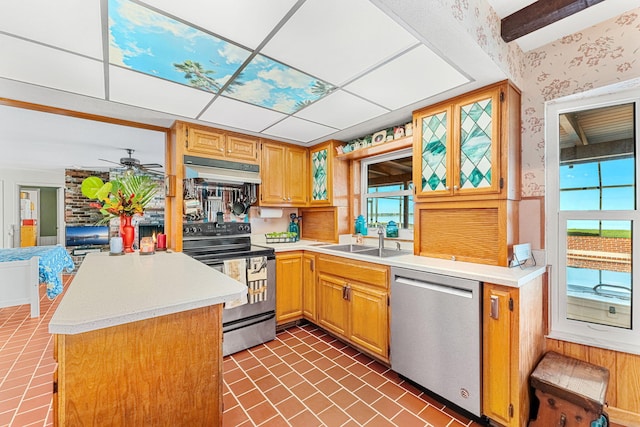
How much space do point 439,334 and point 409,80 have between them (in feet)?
5.59

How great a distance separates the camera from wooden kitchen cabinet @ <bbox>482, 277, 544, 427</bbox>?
58.4 inches

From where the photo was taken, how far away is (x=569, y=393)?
140cm

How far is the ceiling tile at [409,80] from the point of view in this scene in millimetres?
1601

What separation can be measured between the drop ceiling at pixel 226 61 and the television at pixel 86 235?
14.5 feet

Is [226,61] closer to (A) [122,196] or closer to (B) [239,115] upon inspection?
(B) [239,115]

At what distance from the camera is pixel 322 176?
3330mm

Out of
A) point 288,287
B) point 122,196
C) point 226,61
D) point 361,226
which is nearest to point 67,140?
point 122,196

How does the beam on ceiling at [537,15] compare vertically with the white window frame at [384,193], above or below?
above

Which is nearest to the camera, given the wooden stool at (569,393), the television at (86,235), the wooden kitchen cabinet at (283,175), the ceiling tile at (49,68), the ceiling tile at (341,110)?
the wooden stool at (569,393)

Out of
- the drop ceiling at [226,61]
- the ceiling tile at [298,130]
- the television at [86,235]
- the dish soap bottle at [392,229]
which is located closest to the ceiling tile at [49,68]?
the drop ceiling at [226,61]

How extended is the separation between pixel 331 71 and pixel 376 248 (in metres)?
1.87

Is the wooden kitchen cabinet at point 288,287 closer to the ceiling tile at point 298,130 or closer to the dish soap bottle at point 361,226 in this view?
the dish soap bottle at point 361,226

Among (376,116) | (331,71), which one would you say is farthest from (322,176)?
(331,71)

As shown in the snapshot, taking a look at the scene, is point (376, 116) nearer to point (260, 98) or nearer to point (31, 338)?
point (260, 98)
